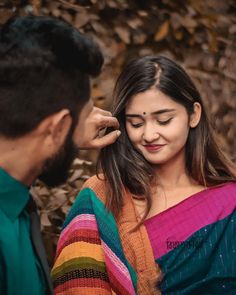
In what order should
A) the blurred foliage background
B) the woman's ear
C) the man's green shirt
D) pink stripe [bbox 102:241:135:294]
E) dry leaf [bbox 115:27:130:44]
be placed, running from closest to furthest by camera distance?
the man's green shirt < pink stripe [bbox 102:241:135:294] < the woman's ear < the blurred foliage background < dry leaf [bbox 115:27:130:44]

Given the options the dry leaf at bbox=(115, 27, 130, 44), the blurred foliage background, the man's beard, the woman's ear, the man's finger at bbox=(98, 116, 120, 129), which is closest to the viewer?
the man's beard

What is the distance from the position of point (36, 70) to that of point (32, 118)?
0.39ft

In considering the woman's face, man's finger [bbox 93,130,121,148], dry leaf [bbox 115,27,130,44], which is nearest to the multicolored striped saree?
the woman's face

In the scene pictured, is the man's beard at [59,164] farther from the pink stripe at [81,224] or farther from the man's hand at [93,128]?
the pink stripe at [81,224]

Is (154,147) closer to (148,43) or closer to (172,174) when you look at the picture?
(172,174)

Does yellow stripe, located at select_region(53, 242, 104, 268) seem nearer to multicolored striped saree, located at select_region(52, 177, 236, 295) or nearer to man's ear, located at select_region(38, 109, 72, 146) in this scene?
multicolored striped saree, located at select_region(52, 177, 236, 295)

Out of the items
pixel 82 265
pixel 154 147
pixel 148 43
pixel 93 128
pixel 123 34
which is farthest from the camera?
pixel 148 43

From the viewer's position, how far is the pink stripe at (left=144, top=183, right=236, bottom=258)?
257 centimetres

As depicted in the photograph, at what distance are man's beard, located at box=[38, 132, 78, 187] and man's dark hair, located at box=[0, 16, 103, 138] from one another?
0.10 meters

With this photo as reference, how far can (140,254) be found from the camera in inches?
98.4

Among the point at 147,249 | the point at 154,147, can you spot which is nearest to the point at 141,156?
the point at 154,147

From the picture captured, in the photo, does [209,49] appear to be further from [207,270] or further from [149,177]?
[207,270]

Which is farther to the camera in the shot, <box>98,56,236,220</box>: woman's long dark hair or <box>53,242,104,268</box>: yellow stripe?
<box>98,56,236,220</box>: woman's long dark hair

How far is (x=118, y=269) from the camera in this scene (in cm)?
240
